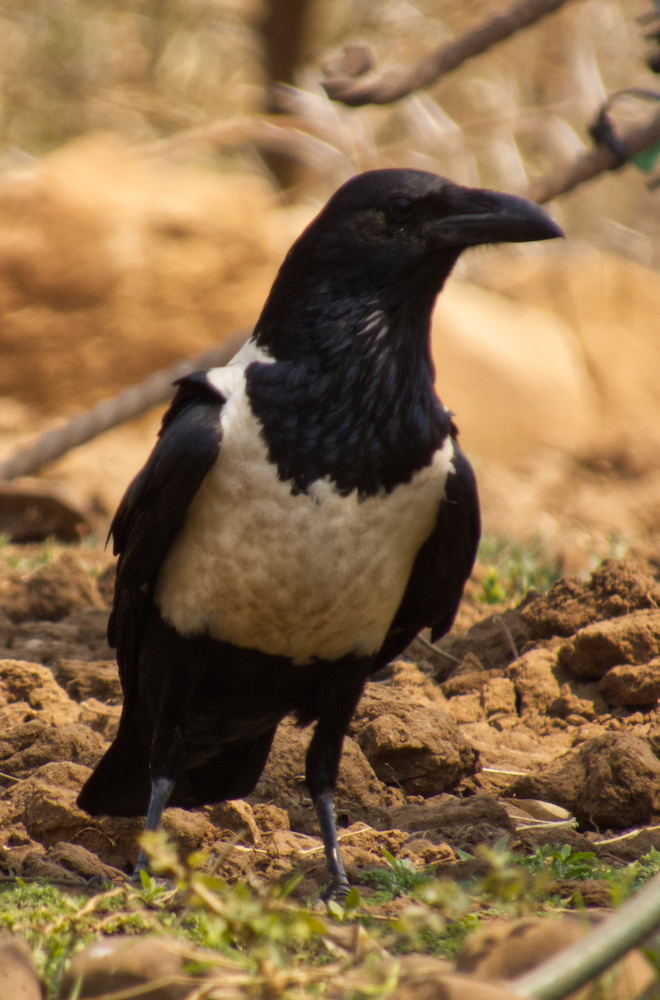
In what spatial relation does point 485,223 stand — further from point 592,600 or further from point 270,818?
point 270,818

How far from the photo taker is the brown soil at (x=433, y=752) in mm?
3203

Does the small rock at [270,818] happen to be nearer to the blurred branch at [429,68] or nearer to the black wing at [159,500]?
the black wing at [159,500]

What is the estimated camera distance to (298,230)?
10.0 metres

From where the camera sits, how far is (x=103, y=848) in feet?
11.2

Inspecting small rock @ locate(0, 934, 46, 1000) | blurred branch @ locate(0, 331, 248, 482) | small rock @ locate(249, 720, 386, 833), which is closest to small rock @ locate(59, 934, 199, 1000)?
small rock @ locate(0, 934, 46, 1000)

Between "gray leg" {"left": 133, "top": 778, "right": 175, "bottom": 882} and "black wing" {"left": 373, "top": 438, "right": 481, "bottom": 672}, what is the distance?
0.71 m

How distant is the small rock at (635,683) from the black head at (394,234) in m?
1.49

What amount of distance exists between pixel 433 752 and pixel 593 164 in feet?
8.83

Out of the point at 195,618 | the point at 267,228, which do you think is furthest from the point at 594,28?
the point at 195,618

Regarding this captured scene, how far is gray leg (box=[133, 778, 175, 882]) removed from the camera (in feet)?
10.5

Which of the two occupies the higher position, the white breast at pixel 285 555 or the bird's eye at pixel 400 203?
the bird's eye at pixel 400 203

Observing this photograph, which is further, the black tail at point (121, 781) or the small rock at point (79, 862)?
the black tail at point (121, 781)

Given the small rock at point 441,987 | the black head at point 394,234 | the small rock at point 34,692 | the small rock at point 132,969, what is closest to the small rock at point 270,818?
the small rock at point 34,692

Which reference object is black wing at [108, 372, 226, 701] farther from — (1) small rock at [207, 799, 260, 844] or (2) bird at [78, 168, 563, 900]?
(1) small rock at [207, 799, 260, 844]
